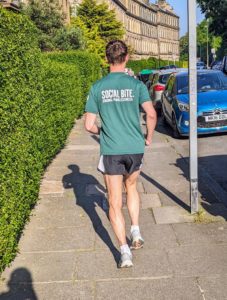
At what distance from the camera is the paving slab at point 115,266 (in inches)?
Result: 174

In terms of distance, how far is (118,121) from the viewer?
450 centimetres

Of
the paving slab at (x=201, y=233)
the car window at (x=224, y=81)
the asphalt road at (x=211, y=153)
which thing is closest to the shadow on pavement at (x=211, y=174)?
the asphalt road at (x=211, y=153)

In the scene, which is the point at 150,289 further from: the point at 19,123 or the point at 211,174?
the point at 211,174

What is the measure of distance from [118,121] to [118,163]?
0.38 metres

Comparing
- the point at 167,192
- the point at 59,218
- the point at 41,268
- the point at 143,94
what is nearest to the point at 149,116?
the point at 143,94

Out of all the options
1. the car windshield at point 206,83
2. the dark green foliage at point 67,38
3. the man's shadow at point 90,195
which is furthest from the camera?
the dark green foliage at point 67,38

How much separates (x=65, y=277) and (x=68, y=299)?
1.42ft

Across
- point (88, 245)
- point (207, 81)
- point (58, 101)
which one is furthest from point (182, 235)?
point (207, 81)

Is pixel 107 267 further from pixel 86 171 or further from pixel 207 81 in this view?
pixel 207 81

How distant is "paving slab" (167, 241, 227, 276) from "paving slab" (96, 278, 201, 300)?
0.65 feet

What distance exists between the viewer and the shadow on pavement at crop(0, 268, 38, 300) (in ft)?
13.4

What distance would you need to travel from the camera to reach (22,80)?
5.90 metres

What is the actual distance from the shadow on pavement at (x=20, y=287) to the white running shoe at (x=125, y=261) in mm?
808

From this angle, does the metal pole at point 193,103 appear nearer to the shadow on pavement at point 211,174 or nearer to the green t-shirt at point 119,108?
the shadow on pavement at point 211,174
